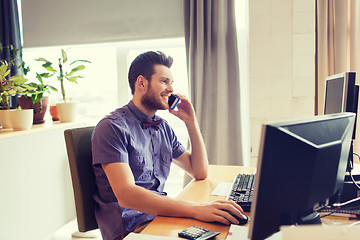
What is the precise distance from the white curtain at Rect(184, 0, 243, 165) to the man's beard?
1304 millimetres

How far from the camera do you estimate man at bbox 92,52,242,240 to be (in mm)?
1152

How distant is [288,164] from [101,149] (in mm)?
781

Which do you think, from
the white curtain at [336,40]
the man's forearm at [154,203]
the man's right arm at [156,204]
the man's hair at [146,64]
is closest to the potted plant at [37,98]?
the man's hair at [146,64]

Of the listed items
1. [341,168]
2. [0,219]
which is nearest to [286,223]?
[341,168]

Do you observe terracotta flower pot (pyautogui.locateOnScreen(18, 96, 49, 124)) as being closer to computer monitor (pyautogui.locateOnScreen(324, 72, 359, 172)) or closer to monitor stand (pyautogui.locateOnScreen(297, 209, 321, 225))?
computer monitor (pyautogui.locateOnScreen(324, 72, 359, 172))

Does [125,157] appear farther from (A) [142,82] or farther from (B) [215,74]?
(B) [215,74]

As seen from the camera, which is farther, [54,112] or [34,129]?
[54,112]

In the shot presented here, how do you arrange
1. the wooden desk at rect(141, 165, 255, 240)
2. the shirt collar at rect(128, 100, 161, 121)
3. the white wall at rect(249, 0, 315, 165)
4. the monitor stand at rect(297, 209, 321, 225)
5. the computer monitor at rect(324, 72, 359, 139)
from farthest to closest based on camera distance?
the white wall at rect(249, 0, 315, 165), the shirt collar at rect(128, 100, 161, 121), the computer monitor at rect(324, 72, 359, 139), the wooden desk at rect(141, 165, 255, 240), the monitor stand at rect(297, 209, 321, 225)

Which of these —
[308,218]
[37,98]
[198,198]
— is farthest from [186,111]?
[37,98]

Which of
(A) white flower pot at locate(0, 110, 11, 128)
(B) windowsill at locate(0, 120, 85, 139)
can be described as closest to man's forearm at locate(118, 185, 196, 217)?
(B) windowsill at locate(0, 120, 85, 139)

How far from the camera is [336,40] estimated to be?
2.61 metres

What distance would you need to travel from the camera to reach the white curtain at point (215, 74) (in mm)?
2797

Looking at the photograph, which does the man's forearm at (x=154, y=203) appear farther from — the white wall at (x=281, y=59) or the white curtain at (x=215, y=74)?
the white curtain at (x=215, y=74)

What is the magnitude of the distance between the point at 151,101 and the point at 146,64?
183mm
